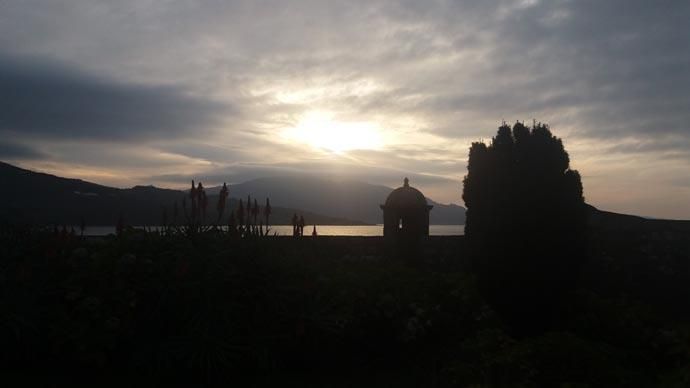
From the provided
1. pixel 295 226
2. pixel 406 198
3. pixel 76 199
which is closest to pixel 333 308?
pixel 295 226

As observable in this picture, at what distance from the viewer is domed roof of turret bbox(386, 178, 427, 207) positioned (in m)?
15.0

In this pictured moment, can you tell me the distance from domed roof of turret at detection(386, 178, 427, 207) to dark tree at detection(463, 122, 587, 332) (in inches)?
183

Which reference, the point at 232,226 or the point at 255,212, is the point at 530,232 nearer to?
the point at 255,212

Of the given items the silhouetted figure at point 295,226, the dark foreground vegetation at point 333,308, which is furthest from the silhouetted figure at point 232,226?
the silhouetted figure at point 295,226

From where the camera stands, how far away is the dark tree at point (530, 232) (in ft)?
31.8

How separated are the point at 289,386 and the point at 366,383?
1119 mm

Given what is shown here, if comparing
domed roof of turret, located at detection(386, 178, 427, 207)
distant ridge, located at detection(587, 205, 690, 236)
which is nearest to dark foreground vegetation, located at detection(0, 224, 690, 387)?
domed roof of turret, located at detection(386, 178, 427, 207)

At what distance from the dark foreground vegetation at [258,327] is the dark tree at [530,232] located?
1.37 feet

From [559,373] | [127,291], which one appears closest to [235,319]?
[127,291]

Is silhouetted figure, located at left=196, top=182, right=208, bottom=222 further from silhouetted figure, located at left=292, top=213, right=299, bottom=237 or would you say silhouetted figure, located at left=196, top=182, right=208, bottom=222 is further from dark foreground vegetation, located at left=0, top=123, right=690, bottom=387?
silhouetted figure, located at left=292, top=213, right=299, bottom=237

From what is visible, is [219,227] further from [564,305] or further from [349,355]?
[564,305]

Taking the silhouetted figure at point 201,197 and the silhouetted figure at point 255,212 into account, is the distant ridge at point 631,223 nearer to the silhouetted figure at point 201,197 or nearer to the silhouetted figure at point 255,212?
the silhouetted figure at point 255,212

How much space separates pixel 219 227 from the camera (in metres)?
9.08

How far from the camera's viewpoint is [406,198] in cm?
1510
